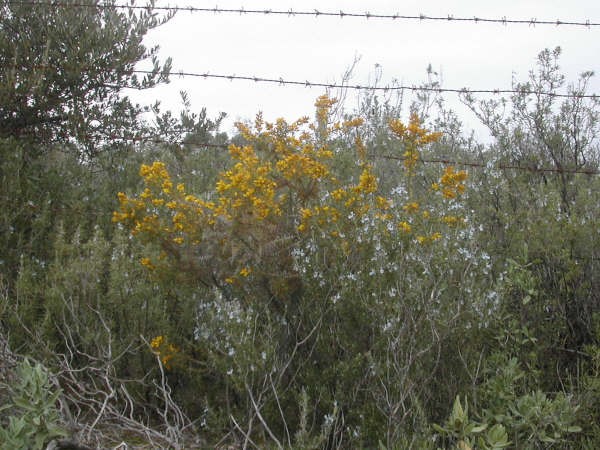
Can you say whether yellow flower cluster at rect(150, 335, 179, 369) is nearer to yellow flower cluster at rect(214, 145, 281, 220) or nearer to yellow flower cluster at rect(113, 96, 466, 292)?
yellow flower cluster at rect(113, 96, 466, 292)

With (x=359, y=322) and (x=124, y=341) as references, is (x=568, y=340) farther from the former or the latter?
(x=124, y=341)

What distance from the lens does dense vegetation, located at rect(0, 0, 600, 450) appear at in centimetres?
303

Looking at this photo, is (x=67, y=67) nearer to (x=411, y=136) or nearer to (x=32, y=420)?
(x=411, y=136)

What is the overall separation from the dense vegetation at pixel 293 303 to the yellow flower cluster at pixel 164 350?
0.06 feet

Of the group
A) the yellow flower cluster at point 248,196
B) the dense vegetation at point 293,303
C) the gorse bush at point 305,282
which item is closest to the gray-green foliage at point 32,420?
the dense vegetation at point 293,303

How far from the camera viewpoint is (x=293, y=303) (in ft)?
11.8

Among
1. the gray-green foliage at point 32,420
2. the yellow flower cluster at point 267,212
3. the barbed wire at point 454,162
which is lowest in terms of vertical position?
the gray-green foliage at point 32,420

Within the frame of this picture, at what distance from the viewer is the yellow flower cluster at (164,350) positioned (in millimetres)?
3459

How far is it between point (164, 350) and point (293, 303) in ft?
2.14

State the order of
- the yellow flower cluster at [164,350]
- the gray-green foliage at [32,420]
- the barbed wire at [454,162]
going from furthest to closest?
the barbed wire at [454,162] → the yellow flower cluster at [164,350] → the gray-green foliage at [32,420]

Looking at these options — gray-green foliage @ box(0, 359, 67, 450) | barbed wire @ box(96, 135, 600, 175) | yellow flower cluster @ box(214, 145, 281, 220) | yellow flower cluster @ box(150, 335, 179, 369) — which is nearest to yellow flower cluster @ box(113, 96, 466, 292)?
yellow flower cluster @ box(214, 145, 281, 220)

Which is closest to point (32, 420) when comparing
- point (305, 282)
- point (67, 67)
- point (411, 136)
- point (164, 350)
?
point (164, 350)

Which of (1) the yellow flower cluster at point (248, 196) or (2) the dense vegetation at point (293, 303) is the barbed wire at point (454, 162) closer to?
(2) the dense vegetation at point (293, 303)

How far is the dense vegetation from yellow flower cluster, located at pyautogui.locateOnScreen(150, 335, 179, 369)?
0.02 meters
